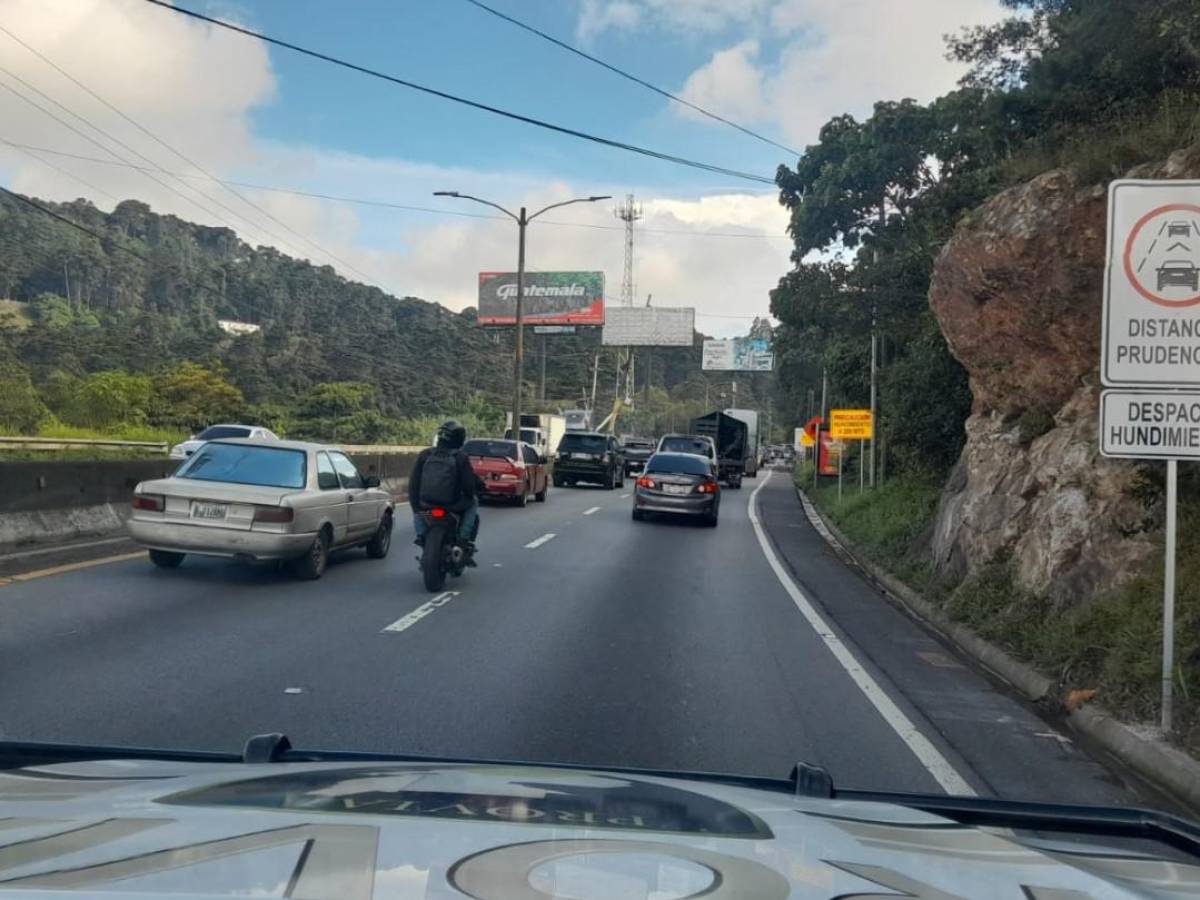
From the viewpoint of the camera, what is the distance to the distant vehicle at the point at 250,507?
11344 millimetres

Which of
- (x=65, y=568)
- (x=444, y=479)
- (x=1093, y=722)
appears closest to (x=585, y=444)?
(x=444, y=479)

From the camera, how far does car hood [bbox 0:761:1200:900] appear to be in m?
2.13

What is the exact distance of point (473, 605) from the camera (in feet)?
36.6

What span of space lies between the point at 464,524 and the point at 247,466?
247 cm

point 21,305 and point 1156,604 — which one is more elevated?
A: point 21,305

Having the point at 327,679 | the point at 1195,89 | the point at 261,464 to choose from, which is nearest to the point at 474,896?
the point at 327,679

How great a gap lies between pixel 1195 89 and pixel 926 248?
6.37m

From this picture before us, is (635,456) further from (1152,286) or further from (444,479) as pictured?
(1152,286)

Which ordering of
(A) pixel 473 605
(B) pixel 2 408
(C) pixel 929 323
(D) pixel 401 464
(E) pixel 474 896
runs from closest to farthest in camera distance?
(E) pixel 474 896 < (A) pixel 473 605 < (C) pixel 929 323 < (D) pixel 401 464 < (B) pixel 2 408

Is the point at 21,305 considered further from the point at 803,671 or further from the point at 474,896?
the point at 474,896

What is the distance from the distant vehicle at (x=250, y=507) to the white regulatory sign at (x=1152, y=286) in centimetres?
802

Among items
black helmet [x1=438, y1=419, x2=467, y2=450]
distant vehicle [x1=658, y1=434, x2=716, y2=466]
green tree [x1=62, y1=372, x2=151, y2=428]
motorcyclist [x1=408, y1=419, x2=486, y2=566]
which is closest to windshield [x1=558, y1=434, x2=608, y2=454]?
distant vehicle [x1=658, y1=434, x2=716, y2=466]

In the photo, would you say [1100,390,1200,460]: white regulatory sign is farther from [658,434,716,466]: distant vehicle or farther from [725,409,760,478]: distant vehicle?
[725,409,760,478]: distant vehicle

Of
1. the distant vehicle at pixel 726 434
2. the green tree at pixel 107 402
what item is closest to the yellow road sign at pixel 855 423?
the distant vehicle at pixel 726 434
